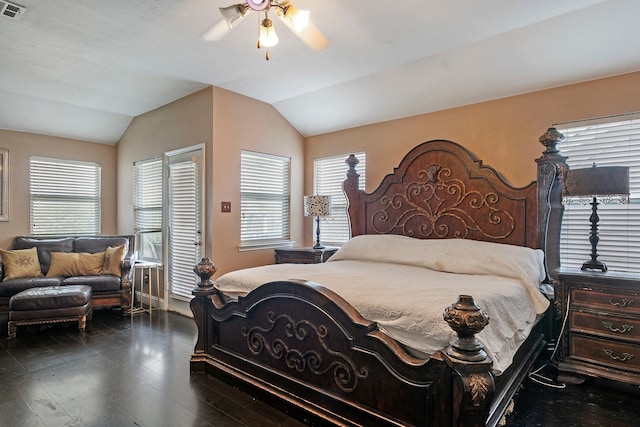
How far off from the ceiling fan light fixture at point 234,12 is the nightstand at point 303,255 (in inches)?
101

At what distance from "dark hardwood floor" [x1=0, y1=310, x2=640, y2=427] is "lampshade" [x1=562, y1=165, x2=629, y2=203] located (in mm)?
1369

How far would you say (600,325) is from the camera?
2.51 meters

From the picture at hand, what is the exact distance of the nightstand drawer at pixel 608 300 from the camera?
2.41 meters

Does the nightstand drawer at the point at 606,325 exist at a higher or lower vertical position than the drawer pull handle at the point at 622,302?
lower

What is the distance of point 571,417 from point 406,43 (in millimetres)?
2929

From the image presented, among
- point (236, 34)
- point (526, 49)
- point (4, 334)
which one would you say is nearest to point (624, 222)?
point (526, 49)

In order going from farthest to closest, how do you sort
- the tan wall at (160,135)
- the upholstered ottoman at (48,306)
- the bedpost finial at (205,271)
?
1. the tan wall at (160,135)
2. the upholstered ottoman at (48,306)
3. the bedpost finial at (205,271)

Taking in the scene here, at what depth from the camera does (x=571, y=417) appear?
2.16 m

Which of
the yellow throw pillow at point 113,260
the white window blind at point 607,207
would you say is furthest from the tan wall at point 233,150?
the white window blind at point 607,207

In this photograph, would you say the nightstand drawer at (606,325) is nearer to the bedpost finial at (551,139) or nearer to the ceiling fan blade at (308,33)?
the bedpost finial at (551,139)

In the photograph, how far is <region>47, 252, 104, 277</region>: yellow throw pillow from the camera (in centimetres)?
450

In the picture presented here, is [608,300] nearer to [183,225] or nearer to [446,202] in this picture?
[446,202]

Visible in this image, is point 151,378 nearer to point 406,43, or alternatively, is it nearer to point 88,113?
point 406,43

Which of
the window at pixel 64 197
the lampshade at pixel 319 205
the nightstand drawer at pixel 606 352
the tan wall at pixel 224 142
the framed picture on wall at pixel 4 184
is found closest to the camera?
the nightstand drawer at pixel 606 352
